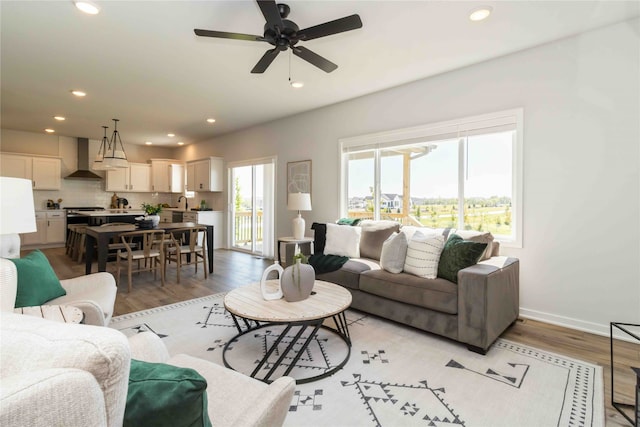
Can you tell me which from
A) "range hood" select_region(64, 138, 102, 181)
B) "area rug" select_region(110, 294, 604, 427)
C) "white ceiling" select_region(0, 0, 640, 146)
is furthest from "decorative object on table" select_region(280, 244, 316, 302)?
"range hood" select_region(64, 138, 102, 181)

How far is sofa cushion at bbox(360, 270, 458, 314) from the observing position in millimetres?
2605

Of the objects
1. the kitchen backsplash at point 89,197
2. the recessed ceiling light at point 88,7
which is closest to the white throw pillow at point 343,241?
the recessed ceiling light at point 88,7

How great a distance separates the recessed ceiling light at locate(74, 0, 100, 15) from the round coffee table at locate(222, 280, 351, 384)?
8.31ft

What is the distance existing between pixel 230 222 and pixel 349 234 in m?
4.36

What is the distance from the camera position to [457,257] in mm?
2723

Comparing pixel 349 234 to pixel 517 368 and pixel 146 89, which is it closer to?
pixel 517 368

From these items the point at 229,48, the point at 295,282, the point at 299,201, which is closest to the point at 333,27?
the point at 229,48

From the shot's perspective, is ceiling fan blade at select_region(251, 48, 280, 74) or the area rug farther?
ceiling fan blade at select_region(251, 48, 280, 74)

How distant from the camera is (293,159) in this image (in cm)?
567

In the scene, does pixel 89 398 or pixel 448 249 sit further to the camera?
pixel 448 249

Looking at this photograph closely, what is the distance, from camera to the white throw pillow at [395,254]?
10.1ft

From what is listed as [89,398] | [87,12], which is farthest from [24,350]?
[87,12]

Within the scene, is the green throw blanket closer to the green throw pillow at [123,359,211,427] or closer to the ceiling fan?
the ceiling fan

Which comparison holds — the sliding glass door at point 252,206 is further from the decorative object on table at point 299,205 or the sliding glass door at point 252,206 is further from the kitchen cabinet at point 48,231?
the kitchen cabinet at point 48,231
